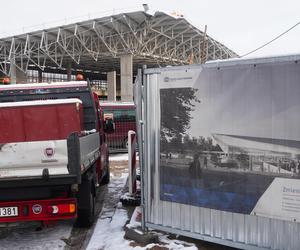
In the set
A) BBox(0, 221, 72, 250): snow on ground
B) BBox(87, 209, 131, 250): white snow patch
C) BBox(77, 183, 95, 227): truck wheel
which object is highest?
BBox(77, 183, 95, 227): truck wheel

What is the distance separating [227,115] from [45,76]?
7483 centimetres

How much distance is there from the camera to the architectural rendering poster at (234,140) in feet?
15.9

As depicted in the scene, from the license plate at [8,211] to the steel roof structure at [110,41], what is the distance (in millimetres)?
39777

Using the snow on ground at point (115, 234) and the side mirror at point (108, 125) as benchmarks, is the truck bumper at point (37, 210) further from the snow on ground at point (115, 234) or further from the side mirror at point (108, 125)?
the side mirror at point (108, 125)

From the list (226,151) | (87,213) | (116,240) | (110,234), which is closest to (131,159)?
(87,213)

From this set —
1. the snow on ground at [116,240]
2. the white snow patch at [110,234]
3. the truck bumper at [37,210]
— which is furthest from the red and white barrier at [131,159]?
the truck bumper at [37,210]

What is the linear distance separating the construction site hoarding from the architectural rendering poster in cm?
1

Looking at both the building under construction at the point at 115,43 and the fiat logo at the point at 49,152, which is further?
the building under construction at the point at 115,43

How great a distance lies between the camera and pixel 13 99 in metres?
8.65

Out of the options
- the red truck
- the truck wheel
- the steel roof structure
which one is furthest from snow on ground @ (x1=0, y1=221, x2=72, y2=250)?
the steel roof structure

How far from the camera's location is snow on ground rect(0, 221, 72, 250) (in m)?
6.24

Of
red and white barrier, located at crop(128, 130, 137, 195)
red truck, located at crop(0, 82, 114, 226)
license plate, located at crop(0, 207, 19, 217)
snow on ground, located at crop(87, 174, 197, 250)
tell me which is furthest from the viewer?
red and white barrier, located at crop(128, 130, 137, 195)

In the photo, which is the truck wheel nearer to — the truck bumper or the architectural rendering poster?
the truck bumper

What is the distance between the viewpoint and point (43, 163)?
5.71 m
